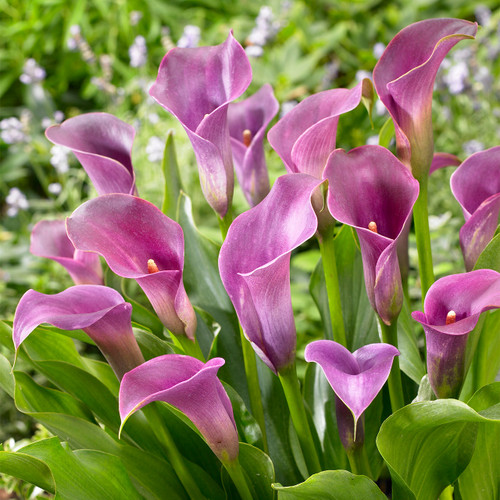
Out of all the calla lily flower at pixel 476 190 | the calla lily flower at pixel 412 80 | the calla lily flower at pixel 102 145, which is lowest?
the calla lily flower at pixel 476 190

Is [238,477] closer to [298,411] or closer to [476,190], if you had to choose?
[298,411]

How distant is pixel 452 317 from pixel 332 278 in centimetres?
12

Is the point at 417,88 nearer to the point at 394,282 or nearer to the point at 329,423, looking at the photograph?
the point at 394,282

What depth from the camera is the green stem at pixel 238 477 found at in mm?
438

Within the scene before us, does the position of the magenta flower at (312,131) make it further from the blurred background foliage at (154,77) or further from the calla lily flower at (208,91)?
the blurred background foliage at (154,77)

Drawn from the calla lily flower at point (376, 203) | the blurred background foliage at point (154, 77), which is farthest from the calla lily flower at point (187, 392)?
the blurred background foliage at point (154, 77)

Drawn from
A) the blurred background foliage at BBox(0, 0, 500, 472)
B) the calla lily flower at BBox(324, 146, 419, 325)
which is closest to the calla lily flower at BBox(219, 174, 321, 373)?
the calla lily flower at BBox(324, 146, 419, 325)

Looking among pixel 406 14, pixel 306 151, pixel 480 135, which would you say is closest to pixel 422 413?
pixel 306 151

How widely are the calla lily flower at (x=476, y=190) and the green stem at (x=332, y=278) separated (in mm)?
102

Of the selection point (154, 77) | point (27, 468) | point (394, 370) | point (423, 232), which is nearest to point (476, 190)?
point (423, 232)

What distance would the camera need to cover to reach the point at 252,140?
54 centimetres

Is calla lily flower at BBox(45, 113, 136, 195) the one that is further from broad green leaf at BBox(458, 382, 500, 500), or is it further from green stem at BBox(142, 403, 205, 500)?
broad green leaf at BBox(458, 382, 500, 500)

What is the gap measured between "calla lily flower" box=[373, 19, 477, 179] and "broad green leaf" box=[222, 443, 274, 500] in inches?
9.5

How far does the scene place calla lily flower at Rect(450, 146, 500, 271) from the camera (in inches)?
19.0
